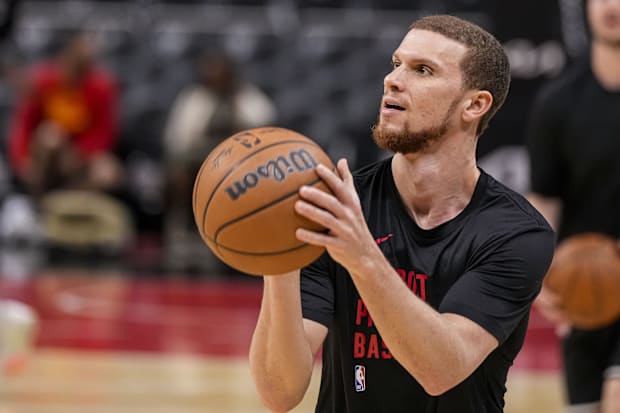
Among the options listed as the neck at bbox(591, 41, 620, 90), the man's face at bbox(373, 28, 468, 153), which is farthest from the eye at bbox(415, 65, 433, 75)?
the neck at bbox(591, 41, 620, 90)

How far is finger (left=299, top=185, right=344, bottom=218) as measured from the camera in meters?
2.73

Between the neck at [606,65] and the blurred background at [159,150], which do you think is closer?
the neck at [606,65]

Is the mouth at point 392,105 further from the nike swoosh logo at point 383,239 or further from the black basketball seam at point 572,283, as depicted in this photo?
the black basketball seam at point 572,283

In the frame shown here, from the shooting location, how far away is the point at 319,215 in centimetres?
273

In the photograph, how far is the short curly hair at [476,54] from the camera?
328cm

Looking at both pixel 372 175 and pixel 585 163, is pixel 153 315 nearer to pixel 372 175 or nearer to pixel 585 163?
pixel 585 163

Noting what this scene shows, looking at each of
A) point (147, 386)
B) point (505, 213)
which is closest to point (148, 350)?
point (147, 386)

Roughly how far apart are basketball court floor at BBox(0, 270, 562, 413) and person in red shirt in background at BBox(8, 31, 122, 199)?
3.06ft

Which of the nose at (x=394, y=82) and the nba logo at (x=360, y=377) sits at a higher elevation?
the nose at (x=394, y=82)

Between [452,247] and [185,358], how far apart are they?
534 cm

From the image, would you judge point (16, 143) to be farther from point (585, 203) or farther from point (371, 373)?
point (371, 373)

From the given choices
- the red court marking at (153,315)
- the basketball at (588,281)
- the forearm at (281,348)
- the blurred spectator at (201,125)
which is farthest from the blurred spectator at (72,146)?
the forearm at (281,348)

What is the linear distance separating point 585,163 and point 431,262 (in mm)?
2188

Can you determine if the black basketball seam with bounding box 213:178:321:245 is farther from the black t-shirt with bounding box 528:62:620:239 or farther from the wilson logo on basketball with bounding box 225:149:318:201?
the black t-shirt with bounding box 528:62:620:239
